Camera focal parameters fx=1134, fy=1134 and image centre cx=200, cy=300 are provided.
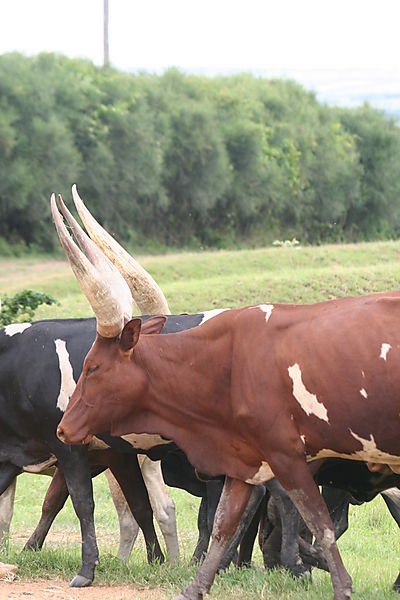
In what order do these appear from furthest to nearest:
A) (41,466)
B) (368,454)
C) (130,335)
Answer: (41,466)
(130,335)
(368,454)

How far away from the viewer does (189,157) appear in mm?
32031

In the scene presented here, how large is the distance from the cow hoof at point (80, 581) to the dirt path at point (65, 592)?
4 centimetres

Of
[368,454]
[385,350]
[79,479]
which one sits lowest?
[79,479]

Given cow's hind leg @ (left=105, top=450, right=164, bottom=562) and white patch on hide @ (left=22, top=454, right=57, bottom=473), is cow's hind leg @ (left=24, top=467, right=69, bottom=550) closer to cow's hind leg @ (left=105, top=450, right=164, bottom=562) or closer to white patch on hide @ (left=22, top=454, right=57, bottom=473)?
white patch on hide @ (left=22, top=454, right=57, bottom=473)

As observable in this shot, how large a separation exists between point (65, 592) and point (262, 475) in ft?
3.81

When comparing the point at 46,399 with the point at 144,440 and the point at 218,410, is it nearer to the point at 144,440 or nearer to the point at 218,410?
the point at 144,440

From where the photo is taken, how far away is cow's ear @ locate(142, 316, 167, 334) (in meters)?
5.80

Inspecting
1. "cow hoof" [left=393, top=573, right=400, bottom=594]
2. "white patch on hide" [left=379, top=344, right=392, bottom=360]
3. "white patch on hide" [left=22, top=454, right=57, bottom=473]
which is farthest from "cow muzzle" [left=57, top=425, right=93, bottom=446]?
"cow hoof" [left=393, top=573, right=400, bottom=594]

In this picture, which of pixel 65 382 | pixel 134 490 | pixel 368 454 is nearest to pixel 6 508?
pixel 134 490

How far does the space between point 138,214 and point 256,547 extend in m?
23.8

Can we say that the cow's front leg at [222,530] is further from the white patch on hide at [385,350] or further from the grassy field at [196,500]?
the white patch on hide at [385,350]

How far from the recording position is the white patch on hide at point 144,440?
604 centimetres

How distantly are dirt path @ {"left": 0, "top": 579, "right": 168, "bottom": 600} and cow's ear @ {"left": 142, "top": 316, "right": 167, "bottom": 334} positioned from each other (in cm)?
130

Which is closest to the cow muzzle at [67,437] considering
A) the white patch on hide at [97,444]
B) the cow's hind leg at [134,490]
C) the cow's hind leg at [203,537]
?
the white patch on hide at [97,444]
